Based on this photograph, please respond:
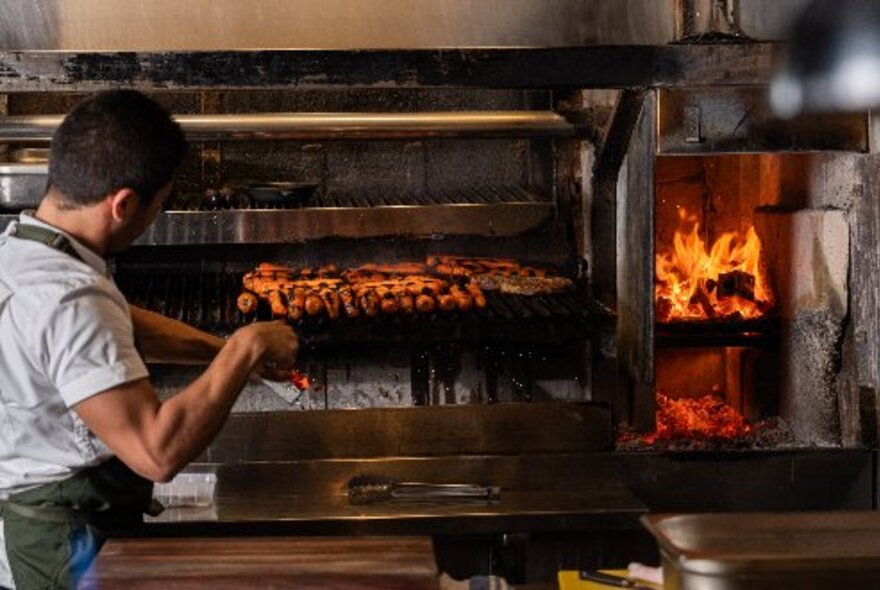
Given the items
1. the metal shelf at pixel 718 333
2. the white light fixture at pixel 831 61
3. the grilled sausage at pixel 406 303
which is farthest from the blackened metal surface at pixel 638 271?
the grilled sausage at pixel 406 303

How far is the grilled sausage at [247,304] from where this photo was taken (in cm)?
558

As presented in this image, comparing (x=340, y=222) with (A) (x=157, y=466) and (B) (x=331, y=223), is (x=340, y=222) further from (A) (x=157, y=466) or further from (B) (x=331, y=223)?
(A) (x=157, y=466)

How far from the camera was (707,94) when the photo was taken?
5.09 metres

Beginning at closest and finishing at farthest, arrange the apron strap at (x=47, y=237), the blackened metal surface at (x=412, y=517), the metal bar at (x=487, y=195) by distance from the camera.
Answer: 1. the apron strap at (x=47, y=237)
2. the blackened metal surface at (x=412, y=517)
3. the metal bar at (x=487, y=195)

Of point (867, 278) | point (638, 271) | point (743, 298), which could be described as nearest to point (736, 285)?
point (743, 298)

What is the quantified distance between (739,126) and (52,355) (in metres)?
3.04

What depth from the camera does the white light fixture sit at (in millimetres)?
5070

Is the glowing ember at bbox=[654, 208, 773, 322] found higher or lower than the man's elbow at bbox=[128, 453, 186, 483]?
higher

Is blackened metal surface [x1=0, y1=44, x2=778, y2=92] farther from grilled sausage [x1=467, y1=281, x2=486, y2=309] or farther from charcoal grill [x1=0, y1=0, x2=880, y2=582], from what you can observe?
grilled sausage [x1=467, y1=281, x2=486, y2=309]

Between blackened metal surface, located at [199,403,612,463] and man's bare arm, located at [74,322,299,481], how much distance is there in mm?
2266

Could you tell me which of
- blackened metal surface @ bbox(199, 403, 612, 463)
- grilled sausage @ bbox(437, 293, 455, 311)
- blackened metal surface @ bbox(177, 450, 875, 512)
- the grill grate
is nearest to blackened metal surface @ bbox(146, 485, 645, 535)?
blackened metal surface @ bbox(177, 450, 875, 512)

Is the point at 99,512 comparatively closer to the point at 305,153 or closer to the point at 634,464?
the point at 634,464

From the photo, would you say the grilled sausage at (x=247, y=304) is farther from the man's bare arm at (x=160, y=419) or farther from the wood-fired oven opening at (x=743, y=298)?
the man's bare arm at (x=160, y=419)

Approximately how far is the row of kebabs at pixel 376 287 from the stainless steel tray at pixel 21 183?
952mm
